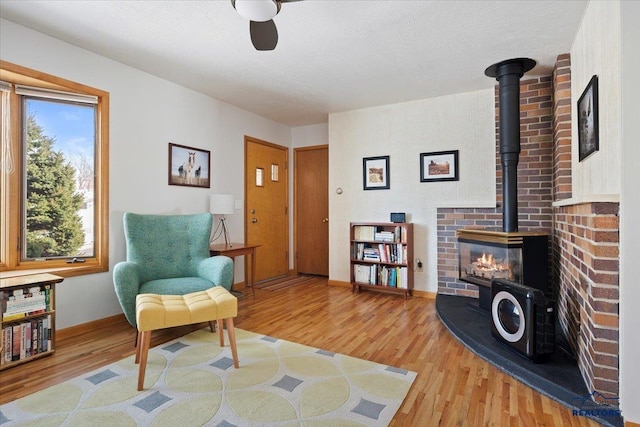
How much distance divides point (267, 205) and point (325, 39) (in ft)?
9.18

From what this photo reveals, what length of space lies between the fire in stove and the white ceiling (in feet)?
5.91

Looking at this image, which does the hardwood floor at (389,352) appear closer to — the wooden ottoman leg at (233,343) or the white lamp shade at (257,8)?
the wooden ottoman leg at (233,343)

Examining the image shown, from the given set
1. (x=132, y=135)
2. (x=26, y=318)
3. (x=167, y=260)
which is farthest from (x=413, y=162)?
(x=26, y=318)

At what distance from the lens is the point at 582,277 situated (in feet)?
6.41

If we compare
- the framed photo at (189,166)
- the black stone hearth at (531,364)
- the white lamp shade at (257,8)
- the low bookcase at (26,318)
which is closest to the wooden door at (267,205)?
the framed photo at (189,166)

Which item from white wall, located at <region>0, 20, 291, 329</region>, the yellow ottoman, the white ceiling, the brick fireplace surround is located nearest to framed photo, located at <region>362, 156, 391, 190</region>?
the brick fireplace surround

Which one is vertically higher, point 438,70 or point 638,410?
point 438,70

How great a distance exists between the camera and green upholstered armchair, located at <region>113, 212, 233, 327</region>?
2.58 m

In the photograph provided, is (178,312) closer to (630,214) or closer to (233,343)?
(233,343)

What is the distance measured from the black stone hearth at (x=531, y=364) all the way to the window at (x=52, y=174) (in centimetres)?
313

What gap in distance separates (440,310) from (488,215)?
4.08 feet

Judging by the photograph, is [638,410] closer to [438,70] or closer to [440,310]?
[440,310]

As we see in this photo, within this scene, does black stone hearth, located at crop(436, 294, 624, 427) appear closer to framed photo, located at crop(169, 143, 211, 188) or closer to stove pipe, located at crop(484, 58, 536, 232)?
stove pipe, located at crop(484, 58, 536, 232)

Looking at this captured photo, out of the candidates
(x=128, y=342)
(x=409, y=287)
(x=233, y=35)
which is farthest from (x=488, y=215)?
(x=128, y=342)
